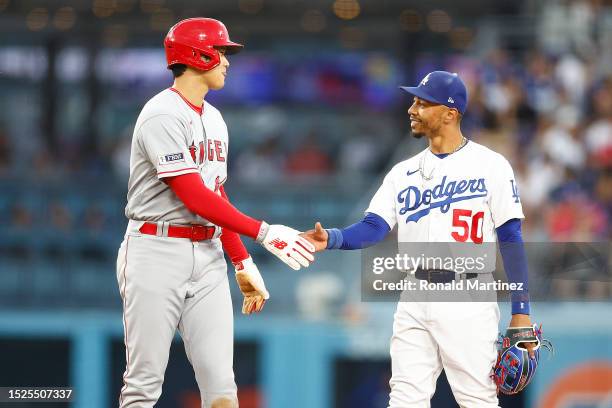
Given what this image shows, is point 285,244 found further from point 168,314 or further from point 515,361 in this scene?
point 515,361

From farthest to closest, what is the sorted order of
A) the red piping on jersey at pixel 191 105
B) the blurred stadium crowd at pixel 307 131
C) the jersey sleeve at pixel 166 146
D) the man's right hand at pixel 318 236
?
the blurred stadium crowd at pixel 307 131
the man's right hand at pixel 318 236
the red piping on jersey at pixel 191 105
the jersey sleeve at pixel 166 146

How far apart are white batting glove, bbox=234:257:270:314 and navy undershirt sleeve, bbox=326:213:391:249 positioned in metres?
0.35

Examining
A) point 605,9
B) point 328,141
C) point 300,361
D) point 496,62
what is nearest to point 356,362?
point 300,361

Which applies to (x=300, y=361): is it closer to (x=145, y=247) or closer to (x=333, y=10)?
(x=145, y=247)

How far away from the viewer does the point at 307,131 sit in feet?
43.2

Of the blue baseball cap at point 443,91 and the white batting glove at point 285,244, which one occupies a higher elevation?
the blue baseball cap at point 443,91

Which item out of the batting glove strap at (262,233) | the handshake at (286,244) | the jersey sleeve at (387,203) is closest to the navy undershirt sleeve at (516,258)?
the jersey sleeve at (387,203)

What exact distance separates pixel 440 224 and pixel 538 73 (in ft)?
20.7

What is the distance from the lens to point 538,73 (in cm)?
1073

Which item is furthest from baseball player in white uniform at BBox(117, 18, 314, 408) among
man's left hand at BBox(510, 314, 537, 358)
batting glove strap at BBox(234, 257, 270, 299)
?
man's left hand at BBox(510, 314, 537, 358)

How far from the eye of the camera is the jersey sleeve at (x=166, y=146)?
4.52m

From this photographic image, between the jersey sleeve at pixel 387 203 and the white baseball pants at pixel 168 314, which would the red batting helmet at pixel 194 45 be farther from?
the jersey sleeve at pixel 387 203

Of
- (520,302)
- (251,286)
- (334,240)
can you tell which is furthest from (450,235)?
(251,286)

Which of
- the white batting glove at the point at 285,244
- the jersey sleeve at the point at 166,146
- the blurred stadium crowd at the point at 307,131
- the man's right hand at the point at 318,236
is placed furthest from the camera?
the blurred stadium crowd at the point at 307,131
